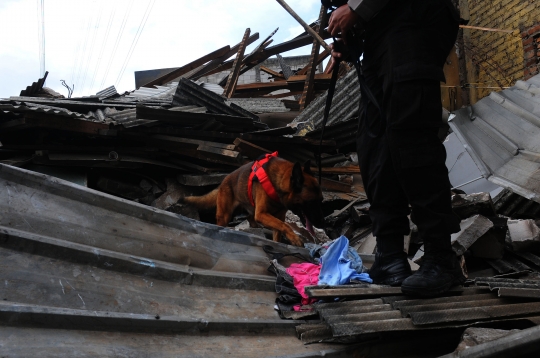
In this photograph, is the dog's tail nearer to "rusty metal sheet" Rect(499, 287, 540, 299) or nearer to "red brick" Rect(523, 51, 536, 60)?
"rusty metal sheet" Rect(499, 287, 540, 299)

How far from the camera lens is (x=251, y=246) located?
9.07 ft

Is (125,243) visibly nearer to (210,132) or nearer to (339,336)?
(339,336)

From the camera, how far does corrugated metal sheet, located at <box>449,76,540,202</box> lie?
15.4ft

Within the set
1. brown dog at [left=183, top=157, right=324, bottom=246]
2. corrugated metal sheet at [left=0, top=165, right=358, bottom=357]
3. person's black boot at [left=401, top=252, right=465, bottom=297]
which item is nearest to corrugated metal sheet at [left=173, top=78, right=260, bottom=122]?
brown dog at [left=183, top=157, right=324, bottom=246]

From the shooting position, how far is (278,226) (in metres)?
4.61

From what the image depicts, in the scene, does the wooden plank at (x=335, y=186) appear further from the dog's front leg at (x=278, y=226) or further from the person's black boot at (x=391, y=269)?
the person's black boot at (x=391, y=269)

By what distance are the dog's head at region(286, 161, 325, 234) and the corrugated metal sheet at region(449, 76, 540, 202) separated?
72.7 inches

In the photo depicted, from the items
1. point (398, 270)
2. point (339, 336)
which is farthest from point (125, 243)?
point (398, 270)

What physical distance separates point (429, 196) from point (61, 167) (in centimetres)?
476

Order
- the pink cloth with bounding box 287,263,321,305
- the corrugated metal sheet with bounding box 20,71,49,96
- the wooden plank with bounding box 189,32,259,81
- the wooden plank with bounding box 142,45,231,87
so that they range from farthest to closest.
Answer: the wooden plank with bounding box 142,45,231,87
the wooden plank with bounding box 189,32,259,81
the corrugated metal sheet with bounding box 20,71,49,96
the pink cloth with bounding box 287,263,321,305

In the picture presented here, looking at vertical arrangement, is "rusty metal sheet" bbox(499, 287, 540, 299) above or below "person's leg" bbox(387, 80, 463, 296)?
below

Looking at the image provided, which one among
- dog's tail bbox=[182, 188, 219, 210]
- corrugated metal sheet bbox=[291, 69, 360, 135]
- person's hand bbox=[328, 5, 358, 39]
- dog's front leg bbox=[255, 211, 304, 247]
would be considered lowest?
dog's front leg bbox=[255, 211, 304, 247]

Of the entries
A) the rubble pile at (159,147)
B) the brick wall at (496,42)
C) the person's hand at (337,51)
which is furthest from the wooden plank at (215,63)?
the person's hand at (337,51)

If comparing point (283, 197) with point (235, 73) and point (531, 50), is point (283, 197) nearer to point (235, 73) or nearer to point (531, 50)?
point (235, 73)
